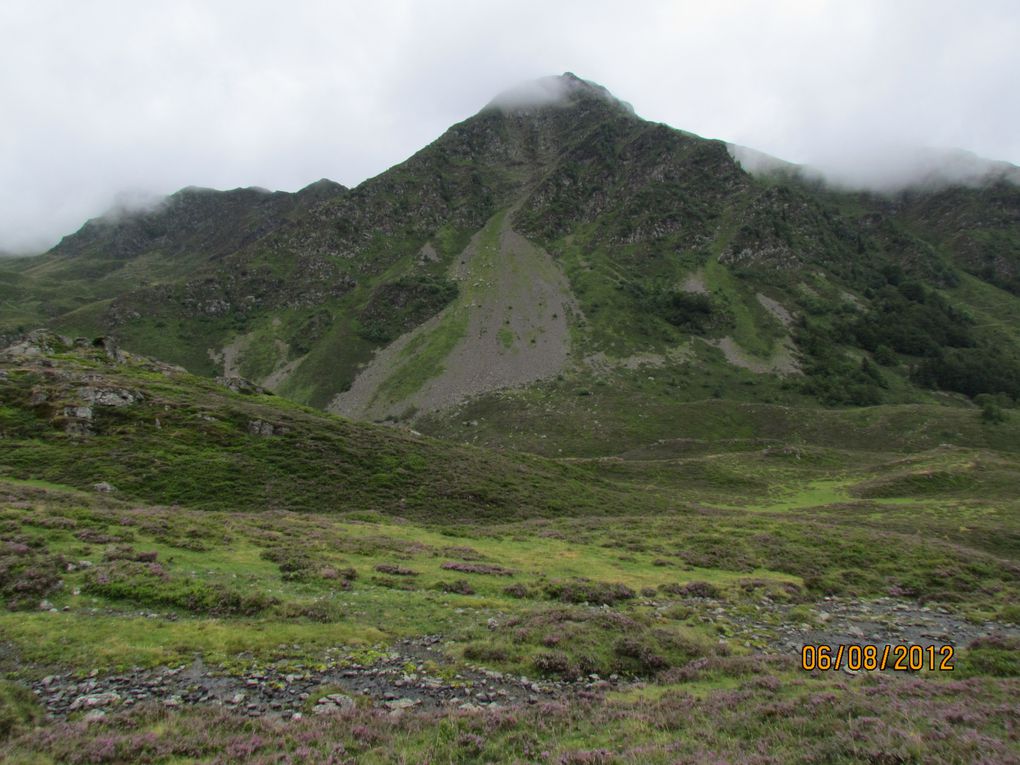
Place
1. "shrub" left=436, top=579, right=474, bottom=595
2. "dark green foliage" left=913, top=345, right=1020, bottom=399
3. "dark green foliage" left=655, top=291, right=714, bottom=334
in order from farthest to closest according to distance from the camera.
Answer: "dark green foliage" left=655, top=291, right=714, bottom=334
"dark green foliage" left=913, top=345, right=1020, bottom=399
"shrub" left=436, top=579, right=474, bottom=595

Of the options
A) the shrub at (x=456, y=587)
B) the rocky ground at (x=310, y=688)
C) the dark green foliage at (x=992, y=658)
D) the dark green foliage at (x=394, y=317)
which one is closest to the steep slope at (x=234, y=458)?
the shrub at (x=456, y=587)

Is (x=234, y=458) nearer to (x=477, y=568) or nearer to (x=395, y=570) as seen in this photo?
(x=395, y=570)

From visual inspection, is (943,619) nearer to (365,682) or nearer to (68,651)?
(365,682)

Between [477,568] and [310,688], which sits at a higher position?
[310,688]

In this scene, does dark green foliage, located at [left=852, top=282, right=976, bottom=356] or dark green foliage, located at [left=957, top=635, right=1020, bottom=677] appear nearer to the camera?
dark green foliage, located at [left=957, top=635, right=1020, bottom=677]

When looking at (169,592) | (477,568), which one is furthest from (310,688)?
(477,568)

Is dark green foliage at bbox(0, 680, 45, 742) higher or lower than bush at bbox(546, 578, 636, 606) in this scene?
higher

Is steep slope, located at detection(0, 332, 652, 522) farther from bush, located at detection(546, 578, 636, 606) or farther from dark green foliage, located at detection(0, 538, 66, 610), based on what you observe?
bush, located at detection(546, 578, 636, 606)

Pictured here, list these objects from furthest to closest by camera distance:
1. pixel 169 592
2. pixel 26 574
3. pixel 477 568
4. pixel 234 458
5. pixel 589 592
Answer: pixel 234 458
pixel 477 568
pixel 589 592
pixel 169 592
pixel 26 574

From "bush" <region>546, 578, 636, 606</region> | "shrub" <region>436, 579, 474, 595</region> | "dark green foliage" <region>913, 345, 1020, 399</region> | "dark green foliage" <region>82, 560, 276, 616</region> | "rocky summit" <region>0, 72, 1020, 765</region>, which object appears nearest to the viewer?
"rocky summit" <region>0, 72, 1020, 765</region>

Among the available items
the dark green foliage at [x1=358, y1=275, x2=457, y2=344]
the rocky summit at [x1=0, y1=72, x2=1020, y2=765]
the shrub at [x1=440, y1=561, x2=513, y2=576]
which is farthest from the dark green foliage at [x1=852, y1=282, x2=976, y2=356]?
the shrub at [x1=440, y1=561, x2=513, y2=576]

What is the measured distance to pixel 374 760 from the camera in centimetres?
889

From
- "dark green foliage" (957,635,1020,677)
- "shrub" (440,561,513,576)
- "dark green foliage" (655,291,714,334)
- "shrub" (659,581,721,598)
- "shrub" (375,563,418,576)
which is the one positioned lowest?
"shrub" (440,561,513,576)

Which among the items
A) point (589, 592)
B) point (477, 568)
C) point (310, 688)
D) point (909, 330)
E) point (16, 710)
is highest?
point (909, 330)
